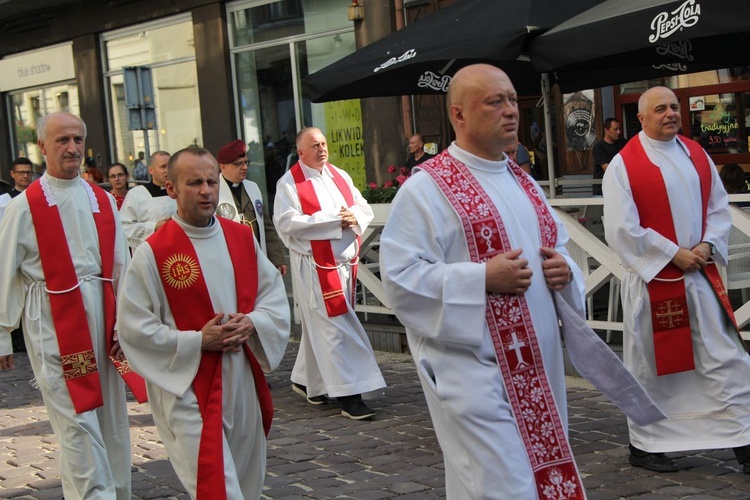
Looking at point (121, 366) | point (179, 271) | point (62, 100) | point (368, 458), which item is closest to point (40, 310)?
point (121, 366)

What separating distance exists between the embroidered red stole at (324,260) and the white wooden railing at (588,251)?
178cm

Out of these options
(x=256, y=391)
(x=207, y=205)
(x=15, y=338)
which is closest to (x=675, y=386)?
(x=256, y=391)

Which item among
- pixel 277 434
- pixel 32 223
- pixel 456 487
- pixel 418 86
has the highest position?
pixel 418 86

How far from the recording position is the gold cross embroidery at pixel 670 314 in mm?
6293

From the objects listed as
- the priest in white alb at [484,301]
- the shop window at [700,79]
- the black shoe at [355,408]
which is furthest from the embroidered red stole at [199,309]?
the shop window at [700,79]

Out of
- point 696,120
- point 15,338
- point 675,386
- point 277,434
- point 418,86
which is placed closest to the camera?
point 675,386

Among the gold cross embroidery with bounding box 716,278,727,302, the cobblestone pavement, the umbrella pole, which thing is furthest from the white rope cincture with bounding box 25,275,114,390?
the umbrella pole

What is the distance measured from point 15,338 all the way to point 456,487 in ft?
33.0

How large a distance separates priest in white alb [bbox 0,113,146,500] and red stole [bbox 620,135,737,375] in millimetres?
2801

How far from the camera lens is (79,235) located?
599 centimetres

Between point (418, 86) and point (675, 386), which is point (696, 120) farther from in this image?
point (675, 386)

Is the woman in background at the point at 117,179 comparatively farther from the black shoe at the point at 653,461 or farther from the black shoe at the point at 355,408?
the black shoe at the point at 653,461

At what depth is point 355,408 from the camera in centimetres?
809

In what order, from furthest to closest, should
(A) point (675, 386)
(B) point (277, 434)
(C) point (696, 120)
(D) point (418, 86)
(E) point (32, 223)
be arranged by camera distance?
(C) point (696, 120)
(D) point (418, 86)
(B) point (277, 434)
(A) point (675, 386)
(E) point (32, 223)
